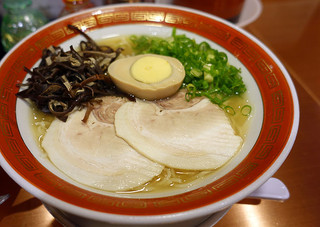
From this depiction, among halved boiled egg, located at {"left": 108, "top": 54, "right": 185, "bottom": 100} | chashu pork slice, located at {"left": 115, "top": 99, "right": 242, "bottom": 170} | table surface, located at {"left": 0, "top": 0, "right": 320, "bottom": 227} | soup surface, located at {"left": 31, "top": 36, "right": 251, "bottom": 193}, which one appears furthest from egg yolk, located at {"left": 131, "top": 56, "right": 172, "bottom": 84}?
table surface, located at {"left": 0, "top": 0, "right": 320, "bottom": 227}

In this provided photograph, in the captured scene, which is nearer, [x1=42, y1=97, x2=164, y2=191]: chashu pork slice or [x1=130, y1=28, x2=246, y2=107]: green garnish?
[x1=42, y1=97, x2=164, y2=191]: chashu pork slice

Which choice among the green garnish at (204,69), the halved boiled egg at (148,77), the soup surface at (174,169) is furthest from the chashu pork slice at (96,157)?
the green garnish at (204,69)

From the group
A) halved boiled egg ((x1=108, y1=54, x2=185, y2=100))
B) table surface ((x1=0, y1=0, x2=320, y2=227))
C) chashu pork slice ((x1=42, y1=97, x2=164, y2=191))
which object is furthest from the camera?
halved boiled egg ((x1=108, y1=54, x2=185, y2=100))

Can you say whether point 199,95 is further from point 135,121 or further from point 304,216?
point 304,216

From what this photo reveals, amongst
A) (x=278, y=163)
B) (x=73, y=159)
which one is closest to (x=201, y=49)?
(x=278, y=163)

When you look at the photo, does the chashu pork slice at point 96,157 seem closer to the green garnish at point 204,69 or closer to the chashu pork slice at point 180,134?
the chashu pork slice at point 180,134

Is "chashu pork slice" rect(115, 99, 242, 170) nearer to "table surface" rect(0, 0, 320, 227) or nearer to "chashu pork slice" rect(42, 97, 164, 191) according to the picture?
"chashu pork slice" rect(42, 97, 164, 191)
